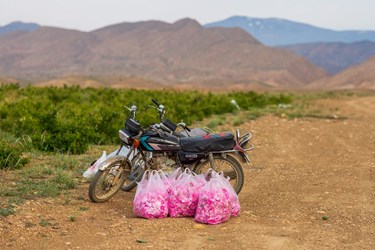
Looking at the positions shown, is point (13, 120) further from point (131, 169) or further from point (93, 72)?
point (93, 72)

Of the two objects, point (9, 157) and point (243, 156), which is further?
point (9, 157)

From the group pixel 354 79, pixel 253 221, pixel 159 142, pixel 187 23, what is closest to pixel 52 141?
pixel 159 142

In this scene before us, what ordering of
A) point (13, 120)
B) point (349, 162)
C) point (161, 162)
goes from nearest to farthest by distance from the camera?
point (161, 162) → point (349, 162) → point (13, 120)

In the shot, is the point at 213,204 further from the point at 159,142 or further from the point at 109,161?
the point at 109,161

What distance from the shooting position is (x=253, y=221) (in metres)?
6.70

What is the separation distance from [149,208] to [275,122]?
1184 cm

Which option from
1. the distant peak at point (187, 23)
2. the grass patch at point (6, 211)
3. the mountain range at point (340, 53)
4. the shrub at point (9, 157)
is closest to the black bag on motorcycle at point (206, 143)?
the grass patch at point (6, 211)

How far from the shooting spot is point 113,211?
7086mm

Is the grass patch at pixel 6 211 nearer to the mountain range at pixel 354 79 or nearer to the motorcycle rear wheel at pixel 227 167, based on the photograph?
the motorcycle rear wheel at pixel 227 167

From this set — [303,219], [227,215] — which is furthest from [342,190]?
[227,215]

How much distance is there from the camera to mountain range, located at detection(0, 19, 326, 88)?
104 metres

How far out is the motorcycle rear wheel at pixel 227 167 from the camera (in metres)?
7.49

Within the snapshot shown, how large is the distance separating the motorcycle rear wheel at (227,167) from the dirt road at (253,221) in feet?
1.12

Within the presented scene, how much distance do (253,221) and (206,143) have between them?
1203mm
